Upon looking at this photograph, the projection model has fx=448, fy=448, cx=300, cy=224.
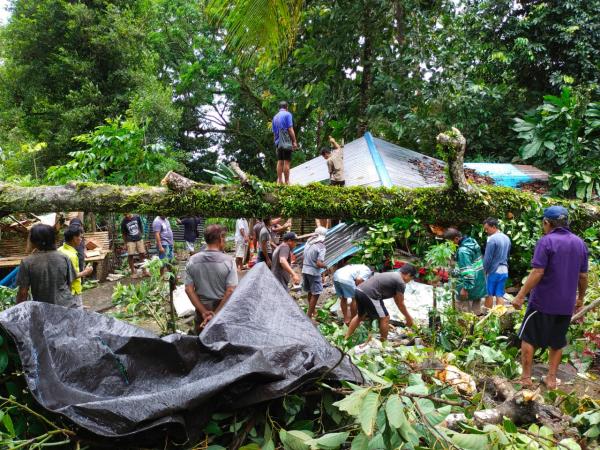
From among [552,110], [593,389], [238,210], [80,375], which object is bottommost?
[593,389]

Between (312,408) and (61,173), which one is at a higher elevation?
(61,173)

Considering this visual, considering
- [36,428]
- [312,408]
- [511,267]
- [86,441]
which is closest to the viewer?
[86,441]

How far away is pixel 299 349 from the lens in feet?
7.38

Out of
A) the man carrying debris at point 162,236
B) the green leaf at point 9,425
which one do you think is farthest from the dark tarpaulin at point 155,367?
the man carrying debris at point 162,236

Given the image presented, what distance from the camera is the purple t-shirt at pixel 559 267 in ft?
13.0

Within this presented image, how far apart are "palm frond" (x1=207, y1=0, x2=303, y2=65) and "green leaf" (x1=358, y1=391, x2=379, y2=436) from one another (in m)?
4.38

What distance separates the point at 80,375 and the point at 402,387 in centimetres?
160

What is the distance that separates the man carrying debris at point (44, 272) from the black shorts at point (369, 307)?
324 cm

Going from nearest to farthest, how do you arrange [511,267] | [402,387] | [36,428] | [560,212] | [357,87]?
[36,428], [402,387], [560,212], [511,267], [357,87]

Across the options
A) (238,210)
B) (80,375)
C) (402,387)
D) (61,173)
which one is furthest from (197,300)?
(61,173)

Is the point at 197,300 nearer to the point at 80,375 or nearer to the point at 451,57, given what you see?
the point at 80,375

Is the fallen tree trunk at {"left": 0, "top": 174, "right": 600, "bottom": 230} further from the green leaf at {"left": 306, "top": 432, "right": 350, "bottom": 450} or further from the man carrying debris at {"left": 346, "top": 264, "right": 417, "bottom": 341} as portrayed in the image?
the green leaf at {"left": 306, "top": 432, "right": 350, "bottom": 450}

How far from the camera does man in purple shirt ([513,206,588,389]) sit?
157 inches

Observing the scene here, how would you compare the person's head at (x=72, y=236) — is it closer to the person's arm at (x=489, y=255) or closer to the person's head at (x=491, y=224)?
the person's head at (x=491, y=224)
